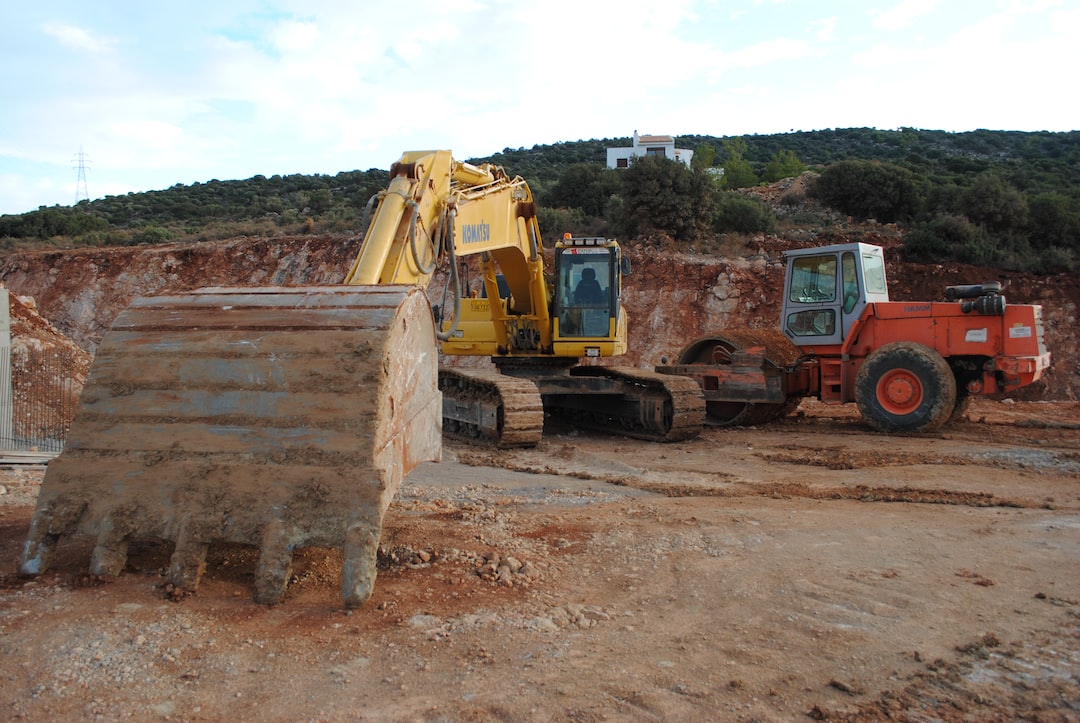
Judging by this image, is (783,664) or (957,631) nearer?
(783,664)

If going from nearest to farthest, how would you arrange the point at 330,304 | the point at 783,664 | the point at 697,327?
the point at 783,664, the point at 330,304, the point at 697,327

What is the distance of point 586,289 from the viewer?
1152cm

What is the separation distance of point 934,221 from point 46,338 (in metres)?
19.9

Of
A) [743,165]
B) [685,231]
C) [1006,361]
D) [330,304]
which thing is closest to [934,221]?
[685,231]

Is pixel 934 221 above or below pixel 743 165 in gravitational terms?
below

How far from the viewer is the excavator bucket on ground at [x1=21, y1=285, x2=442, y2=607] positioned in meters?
3.91

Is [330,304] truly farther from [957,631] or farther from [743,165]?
[743,165]

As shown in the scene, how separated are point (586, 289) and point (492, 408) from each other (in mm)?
2128

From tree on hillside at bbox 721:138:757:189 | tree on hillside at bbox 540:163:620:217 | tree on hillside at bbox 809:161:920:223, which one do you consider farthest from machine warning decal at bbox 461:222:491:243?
tree on hillside at bbox 721:138:757:189

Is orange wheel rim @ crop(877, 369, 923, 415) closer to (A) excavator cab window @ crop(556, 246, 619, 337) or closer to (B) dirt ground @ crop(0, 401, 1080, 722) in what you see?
(A) excavator cab window @ crop(556, 246, 619, 337)

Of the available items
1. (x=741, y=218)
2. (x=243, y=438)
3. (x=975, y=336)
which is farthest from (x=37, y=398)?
(x=741, y=218)

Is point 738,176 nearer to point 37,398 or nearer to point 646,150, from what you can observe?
point 646,150

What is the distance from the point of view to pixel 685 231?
2478cm

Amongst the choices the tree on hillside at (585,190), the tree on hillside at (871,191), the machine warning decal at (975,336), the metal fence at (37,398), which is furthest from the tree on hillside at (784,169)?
the metal fence at (37,398)
